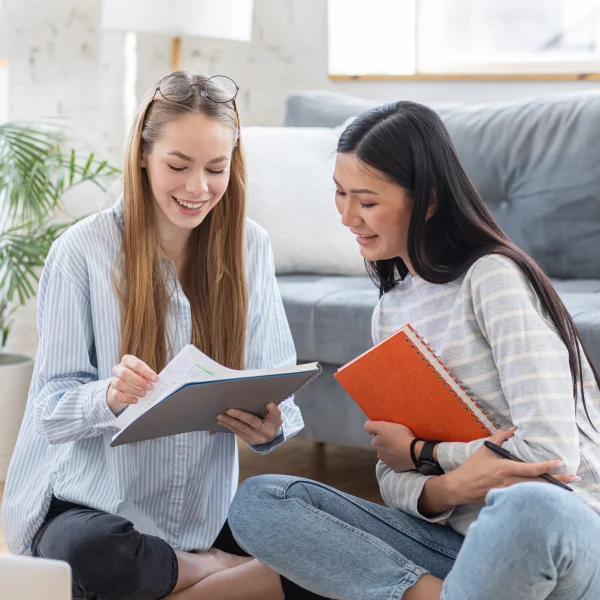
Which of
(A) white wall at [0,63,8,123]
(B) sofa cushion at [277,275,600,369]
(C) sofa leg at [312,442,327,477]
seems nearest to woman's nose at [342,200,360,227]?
(B) sofa cushion at [277,275,600,369]

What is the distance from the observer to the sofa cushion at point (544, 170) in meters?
2.49

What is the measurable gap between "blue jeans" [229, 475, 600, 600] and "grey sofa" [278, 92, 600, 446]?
0.78 metres

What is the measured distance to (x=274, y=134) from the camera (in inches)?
110

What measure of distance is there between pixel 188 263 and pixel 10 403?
118 cm

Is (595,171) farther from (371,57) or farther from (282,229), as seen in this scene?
(371,57)

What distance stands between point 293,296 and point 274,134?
58 cm

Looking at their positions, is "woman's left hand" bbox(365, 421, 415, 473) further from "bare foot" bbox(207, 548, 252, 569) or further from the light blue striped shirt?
"bare foot" bbox(207, 548, 252, 569)

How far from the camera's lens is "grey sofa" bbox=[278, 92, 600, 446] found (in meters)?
2.32

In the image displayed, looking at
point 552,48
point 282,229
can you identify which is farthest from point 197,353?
point 552,48

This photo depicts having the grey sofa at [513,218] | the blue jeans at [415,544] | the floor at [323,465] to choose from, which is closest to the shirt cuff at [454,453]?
the blue jeans at [415,544]

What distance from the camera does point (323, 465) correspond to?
2719mm

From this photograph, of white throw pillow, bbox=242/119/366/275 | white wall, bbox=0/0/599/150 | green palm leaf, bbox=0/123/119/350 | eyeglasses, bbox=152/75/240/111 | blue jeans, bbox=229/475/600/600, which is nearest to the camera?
blue jeans, bbox=229/475/600/600

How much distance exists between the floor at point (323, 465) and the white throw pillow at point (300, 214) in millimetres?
502

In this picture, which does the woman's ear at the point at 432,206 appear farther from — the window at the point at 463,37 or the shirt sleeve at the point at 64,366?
the window at the point at 463,37
